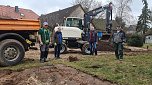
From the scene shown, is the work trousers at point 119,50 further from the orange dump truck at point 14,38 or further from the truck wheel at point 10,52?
the truck wheel at point 10,52

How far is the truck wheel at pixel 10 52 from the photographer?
11836mm

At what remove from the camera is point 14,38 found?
12.5 metres

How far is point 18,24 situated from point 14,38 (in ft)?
1.97

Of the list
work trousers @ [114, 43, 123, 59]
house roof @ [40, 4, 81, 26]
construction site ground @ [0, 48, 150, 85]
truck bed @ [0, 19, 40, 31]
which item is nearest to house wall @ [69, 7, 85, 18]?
house roof @ [40, 4, 81, 26]

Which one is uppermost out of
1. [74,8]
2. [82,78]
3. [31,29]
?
[74,8]

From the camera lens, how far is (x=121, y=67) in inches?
442

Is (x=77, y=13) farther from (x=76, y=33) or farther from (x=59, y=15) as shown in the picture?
(x=76, y=33)

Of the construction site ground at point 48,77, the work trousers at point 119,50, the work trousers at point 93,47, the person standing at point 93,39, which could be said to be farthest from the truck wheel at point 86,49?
the construction site ground at point 48,77

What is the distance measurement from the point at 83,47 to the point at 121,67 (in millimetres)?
→ 9587

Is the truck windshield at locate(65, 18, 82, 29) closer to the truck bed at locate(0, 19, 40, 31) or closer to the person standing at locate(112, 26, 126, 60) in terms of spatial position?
the person standing at locate(112, 26, 126, 60)

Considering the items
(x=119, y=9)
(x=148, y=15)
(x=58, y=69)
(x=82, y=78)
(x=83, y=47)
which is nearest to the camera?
(x=82, y=78)

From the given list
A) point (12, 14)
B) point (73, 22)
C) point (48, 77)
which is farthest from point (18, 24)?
point (12, 14)

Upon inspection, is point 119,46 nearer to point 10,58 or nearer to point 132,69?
point 132,69

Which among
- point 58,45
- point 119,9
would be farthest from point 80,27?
point 119,9
